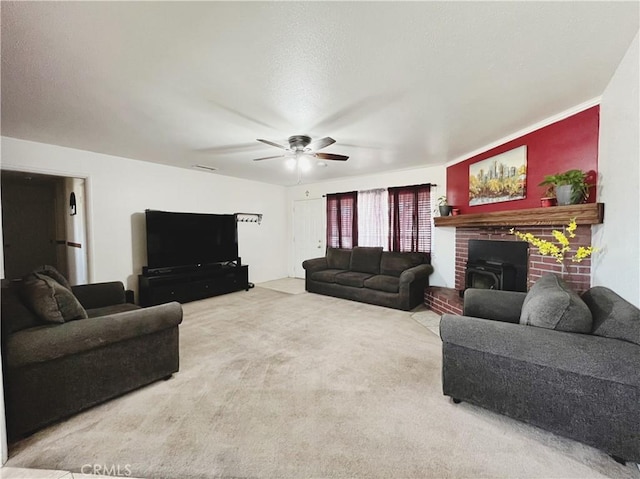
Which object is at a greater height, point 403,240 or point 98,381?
point 403,240

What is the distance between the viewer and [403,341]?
2955 mm

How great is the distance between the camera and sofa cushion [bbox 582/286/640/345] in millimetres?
1460

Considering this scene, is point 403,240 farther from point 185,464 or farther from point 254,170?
point 185,464

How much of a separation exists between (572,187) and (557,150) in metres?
0.61

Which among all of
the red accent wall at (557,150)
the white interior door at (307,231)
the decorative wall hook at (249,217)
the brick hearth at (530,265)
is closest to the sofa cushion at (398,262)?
the brick hearth at (530,265)

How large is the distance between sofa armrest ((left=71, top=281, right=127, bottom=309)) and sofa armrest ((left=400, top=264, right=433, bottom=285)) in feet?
12.3

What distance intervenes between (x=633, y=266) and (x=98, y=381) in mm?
3729

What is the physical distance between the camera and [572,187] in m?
2.45

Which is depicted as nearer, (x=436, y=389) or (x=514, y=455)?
(x=514, y=455)

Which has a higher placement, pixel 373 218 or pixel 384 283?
pixel 373 218

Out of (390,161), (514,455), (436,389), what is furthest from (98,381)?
(390,161)

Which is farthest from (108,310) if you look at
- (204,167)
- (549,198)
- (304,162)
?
(549,198)

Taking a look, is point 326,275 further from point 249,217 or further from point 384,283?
point 249,217

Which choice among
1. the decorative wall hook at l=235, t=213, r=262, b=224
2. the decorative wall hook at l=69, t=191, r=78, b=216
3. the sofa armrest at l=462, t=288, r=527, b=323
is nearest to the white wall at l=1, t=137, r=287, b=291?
the decorative wall hook at l=235, t=213, r=262, b=224
